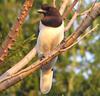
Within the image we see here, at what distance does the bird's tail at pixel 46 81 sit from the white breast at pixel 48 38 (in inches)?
5.3

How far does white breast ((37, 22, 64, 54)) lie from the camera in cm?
261

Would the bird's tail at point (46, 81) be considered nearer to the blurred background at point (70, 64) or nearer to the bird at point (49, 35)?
the bird at point (49, 35)

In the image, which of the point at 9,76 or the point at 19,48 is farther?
the point at 19,48

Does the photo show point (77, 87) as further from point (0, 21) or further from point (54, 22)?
point (54, 22)

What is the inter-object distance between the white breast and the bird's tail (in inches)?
5.3

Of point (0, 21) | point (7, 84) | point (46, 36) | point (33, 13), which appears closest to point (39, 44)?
point (46, 36)

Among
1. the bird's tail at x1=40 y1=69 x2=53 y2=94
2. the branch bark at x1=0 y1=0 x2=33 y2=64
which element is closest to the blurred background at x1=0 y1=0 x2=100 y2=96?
the bird's tail at x1=40 y1=69 x2=53 y2=94

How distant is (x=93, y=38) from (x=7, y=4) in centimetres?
95

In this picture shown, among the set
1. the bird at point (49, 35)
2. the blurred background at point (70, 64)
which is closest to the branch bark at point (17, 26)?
the bird at point (49, 35)

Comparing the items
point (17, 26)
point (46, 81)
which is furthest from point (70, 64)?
point (17, 26)

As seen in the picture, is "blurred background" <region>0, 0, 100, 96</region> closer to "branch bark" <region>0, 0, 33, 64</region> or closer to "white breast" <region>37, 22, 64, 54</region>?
"white breast" <region>37, 22, 64, 54</region>

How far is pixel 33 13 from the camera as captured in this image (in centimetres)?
486

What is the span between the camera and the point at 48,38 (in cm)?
269

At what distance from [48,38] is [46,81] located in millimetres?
217
